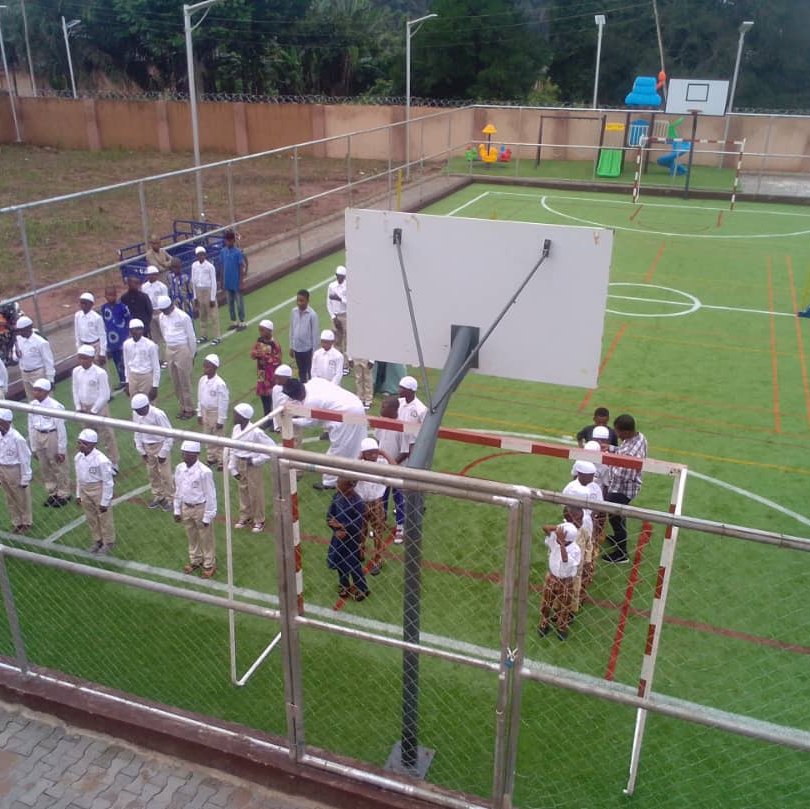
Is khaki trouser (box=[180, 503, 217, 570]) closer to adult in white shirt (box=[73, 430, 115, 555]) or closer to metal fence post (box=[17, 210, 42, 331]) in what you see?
adult in white shirt (box=[73, 430, 115, 555])

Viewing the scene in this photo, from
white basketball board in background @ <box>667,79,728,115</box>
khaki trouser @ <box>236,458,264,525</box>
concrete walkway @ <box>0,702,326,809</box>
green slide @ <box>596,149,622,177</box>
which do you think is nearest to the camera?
concrete walkway @ <box>0,702,326,809</box>

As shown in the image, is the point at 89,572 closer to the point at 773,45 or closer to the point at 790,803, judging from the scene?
the point at 790,803

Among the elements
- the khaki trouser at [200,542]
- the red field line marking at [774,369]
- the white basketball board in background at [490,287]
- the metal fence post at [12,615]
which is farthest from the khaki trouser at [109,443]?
the red field line marking at [774,369]

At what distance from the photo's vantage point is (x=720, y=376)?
12.5 meters

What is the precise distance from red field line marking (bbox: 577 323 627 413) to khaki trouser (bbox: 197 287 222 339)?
6.26 metres

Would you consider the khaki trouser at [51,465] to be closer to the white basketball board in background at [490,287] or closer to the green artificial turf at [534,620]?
the green artificial turf at [534,620]

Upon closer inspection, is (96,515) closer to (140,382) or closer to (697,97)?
(140,382)

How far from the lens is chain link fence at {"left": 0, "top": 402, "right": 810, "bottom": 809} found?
4531 millimetres

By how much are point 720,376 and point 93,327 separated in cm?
921

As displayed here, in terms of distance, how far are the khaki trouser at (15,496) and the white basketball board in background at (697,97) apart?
24649 mm

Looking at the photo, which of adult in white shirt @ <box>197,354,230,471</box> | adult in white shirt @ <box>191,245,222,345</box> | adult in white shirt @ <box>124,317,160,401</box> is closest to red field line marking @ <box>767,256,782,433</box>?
adult in white shirt @ <box>197,354,230,471</box>

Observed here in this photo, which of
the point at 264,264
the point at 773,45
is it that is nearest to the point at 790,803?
the point at 264,264

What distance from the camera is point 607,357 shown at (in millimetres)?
13273

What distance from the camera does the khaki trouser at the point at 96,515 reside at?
25.2 ft
